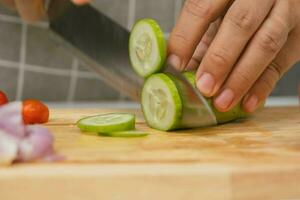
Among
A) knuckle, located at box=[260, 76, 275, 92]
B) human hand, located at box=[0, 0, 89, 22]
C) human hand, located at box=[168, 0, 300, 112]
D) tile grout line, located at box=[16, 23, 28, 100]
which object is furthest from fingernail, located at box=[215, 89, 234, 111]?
tile grout line, located at box=[16, 23, 28, 100]

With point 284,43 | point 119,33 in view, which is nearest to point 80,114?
point 119,33

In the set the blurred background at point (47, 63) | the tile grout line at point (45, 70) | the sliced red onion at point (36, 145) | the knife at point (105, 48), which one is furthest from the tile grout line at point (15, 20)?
the sliced red onion at point (36, 145)

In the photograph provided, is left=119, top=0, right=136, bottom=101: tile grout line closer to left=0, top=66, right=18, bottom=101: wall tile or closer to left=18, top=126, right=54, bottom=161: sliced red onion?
left=0, top=66, right=18, bottom=101: wall tile

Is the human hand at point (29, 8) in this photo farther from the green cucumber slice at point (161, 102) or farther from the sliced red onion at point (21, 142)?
the sliced red onion at point (21, 142)

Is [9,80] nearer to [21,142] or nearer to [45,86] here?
[45,86]

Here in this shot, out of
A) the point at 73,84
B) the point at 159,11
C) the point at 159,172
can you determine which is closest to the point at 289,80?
the point at 159,11

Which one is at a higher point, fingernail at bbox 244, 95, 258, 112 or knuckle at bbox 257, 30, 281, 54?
knuckle at bbox 257, 30, 281, 54
